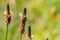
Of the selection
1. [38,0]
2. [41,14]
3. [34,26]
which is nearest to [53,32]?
[34,26]

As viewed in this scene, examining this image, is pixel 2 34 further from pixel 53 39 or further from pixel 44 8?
pixel 44 8

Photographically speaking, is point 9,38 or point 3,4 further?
point 3,4

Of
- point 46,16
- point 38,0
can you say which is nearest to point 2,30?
point 46,16

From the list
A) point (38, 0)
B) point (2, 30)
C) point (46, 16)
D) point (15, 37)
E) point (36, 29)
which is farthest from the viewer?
point (38, 0)

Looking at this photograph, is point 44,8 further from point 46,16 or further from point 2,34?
point 2,34

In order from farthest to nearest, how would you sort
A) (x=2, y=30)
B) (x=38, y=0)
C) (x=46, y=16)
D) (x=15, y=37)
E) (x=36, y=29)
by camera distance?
1. (x=38, y=0)
2. (x=46, y=16)
3. (x=36, y=29)
4. (x=2, y=30)
5. (x=15, y=37)

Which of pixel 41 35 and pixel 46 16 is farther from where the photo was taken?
pixel 46 16
